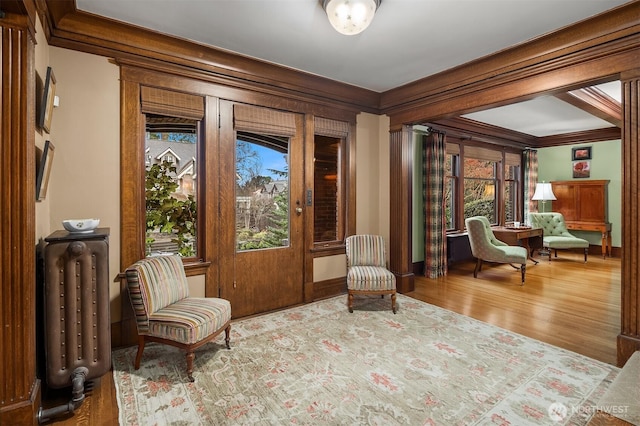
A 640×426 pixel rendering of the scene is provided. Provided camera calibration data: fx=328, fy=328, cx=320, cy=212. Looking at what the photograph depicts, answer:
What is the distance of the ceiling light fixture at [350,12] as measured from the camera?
7.53ft

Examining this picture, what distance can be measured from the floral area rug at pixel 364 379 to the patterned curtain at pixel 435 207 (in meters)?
2.20

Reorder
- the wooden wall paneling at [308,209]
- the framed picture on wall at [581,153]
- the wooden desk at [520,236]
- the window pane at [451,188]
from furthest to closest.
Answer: the framed picture on wall at [581,153] → the window pane at [451,188] → the wooden desk at [520,236] → the wooden wall paneling at [308,209]

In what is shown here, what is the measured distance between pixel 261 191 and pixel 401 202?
1927 millimetres

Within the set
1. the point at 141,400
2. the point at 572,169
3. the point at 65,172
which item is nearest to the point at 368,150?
the point at 65,172

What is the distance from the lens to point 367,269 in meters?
3.81

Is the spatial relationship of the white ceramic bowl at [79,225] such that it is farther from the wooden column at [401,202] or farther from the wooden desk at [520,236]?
the wooden desk at [520,236]

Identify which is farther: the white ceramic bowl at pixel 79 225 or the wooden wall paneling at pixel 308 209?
the wooden wall paneling at pixel 308 209

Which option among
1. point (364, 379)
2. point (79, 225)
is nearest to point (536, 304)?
point (364, 379)

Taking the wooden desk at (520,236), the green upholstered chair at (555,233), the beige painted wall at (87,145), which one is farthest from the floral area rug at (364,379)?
the green upholstered chair at (555,233)

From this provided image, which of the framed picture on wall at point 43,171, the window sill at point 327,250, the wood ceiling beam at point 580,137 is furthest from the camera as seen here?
the wood ceiling beam at point 580,137

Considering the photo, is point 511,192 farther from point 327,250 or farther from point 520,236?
point 327,250

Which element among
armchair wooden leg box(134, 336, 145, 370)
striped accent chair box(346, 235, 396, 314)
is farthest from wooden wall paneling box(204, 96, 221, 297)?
striped accent chair box(346, 235, 396, 314)

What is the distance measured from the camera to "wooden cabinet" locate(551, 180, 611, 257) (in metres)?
6.91

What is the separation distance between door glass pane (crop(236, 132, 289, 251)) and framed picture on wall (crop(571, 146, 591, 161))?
715cm
